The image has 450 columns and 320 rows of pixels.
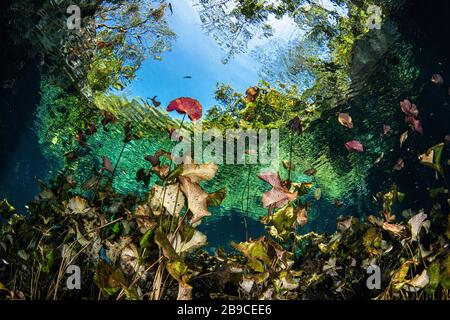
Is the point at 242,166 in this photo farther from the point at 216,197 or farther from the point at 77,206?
the point at 216,197

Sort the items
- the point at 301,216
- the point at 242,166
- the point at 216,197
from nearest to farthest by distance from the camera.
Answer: the point at 216,197 → the point at 301,216 → the point at 242,166

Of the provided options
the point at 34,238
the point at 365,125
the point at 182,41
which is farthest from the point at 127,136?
the point at 365,125

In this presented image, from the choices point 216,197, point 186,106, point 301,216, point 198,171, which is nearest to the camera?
point 198,171

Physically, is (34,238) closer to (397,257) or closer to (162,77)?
(397,257)

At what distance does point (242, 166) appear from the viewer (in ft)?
50.8

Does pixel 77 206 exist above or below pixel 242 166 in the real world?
below

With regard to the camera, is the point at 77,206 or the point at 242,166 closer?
the point at 77,206

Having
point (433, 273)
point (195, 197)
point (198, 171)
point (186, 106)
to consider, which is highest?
point (186, 106)

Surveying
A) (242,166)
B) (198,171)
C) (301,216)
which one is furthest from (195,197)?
(242,166)

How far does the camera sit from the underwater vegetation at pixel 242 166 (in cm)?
204

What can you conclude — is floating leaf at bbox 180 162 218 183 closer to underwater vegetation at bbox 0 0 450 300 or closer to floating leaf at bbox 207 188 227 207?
underwater vegetation at bbox 0 0 450 300

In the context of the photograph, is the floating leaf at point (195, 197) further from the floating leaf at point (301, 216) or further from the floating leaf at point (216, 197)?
the floating leaf at point (301, 216)

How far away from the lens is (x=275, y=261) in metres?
2.34

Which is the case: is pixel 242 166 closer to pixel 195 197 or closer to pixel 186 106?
pixel 186 106
